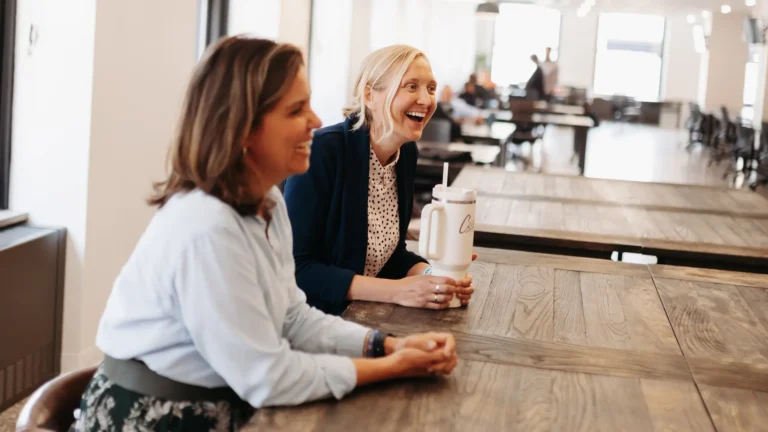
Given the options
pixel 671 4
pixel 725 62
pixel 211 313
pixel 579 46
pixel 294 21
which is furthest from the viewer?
pixel 579 46

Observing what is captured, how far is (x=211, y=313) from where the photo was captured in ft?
3.78

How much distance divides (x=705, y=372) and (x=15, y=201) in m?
2.74

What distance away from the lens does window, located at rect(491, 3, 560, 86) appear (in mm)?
22000

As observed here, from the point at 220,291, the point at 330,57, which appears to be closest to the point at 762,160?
the point at 330,57

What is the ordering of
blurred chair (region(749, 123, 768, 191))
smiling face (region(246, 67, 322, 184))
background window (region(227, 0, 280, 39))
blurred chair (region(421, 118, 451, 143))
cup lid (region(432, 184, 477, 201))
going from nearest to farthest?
smiling face (region(246, 67, 322, 184)), cup lid (region(432, 184, 477, 201)), background window (region(227, 0, 280, 39)), blurred chair (region(421, 118, 451, 143)), blurred chair (region(749, 123, 768, 191))

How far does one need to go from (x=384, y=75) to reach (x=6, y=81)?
189 centimetres

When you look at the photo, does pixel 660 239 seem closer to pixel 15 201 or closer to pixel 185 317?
pixel 185 317

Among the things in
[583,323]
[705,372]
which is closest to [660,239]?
[583,323]

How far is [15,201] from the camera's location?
3396 mm

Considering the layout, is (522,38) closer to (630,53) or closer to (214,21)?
(630,53)

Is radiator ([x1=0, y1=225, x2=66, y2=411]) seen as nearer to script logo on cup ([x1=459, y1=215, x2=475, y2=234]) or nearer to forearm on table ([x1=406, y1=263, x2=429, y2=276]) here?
forearm on table ([x1=406, y1=263, x2=429, y2=276])

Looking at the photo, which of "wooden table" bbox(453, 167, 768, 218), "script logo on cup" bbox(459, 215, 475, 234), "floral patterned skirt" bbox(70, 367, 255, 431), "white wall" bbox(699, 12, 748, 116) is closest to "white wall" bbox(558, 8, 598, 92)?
"white wall" bbox(699, 12, 748, 116)

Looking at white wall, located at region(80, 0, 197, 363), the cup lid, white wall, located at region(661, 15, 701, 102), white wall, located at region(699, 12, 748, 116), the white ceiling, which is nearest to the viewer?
the cup lid

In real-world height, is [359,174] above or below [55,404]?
above
